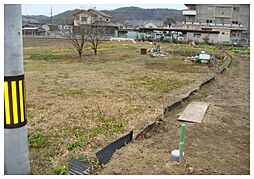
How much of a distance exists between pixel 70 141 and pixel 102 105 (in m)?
1.91

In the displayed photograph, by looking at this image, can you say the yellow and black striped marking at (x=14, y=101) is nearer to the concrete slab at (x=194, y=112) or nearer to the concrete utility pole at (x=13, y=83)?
the concrete utility pole at (x=13, y=83)

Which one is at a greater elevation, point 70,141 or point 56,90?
point 56,90

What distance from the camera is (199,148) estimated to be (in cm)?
341

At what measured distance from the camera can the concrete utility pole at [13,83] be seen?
1615 millimetres

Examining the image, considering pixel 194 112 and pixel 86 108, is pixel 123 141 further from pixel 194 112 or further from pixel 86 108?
pixel 194 112

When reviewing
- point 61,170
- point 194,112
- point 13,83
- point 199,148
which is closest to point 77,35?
point 194,112

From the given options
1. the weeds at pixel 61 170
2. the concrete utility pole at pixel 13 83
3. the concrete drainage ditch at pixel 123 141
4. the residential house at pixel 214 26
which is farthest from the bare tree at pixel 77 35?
the residential house at pixel 214 26

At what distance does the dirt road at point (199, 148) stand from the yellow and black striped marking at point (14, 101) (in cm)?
117

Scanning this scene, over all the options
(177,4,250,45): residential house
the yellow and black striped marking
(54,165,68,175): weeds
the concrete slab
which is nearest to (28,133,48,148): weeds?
(54,165,68,175): weeds

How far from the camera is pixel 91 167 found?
278 cm

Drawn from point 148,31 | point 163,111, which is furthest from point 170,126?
point 148,31

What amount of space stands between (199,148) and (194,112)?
1.75 meters

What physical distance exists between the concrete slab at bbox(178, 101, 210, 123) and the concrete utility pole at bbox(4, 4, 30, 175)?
3346mm
